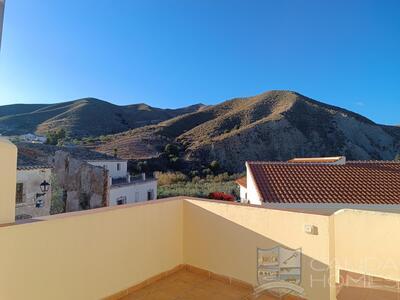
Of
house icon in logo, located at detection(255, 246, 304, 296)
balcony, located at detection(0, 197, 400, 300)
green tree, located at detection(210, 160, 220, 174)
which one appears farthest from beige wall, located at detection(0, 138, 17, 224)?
green tree, located at detection(210, 160, 220, 174)

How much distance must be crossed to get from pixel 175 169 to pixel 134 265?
26.9 meters

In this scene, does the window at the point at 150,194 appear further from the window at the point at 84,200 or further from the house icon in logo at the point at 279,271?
the house icon in logo at the point at 279,271

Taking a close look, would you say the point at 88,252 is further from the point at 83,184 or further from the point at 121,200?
the point at 121,200

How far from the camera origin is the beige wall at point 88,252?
2303 millimetres

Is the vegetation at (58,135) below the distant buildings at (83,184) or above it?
above

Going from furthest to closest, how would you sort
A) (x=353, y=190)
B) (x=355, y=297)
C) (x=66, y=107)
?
(x=66, y=107) < (x=353, y=190) < (x=355, y=297)

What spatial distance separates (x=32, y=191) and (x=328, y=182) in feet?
40.0

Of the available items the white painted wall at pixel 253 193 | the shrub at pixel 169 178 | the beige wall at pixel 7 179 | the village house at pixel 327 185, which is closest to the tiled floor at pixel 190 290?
the beige wall at pixel 7 179

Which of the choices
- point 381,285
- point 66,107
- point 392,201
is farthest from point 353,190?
point 66,107

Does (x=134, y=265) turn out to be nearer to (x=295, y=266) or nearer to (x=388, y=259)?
(x=295, y=266)

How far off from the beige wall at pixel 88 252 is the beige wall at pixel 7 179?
133 mm

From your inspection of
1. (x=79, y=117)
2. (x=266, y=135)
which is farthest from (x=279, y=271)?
(x=79, y=117)

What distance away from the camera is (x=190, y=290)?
3402 mm

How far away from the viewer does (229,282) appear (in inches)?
140
